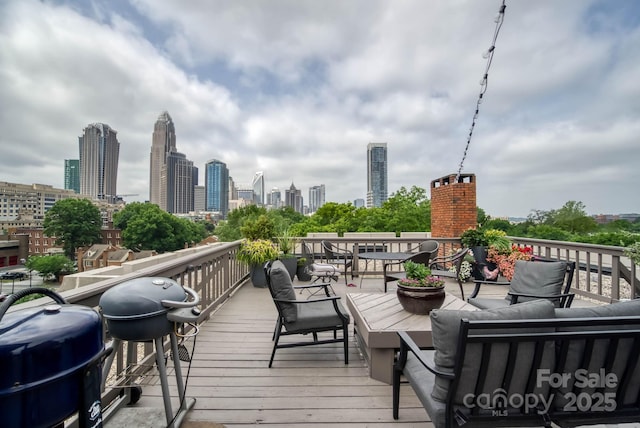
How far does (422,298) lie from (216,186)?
69.2 metres

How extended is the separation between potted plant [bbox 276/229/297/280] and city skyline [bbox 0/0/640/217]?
469cm

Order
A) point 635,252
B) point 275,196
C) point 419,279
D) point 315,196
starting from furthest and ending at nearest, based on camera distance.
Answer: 1. point 275,196
2. point 315,196
3. point 635,252
4. point 419,279

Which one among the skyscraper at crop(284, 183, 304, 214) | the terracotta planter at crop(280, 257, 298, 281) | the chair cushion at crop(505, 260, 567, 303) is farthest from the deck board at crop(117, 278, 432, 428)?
the skyscraper at crop(284, 183, 304, 214)

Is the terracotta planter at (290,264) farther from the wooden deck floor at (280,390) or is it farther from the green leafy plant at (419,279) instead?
the green leafy plant at (419,279)

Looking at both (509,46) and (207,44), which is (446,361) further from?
(207,44)

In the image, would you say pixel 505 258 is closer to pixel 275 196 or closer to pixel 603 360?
pixel 603 360

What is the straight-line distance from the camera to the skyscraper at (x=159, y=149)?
57250 millimetres

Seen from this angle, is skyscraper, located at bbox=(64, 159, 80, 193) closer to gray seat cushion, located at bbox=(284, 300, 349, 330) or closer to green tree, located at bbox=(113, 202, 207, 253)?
green tree, located at bbox=(113, 202, 207, 253)

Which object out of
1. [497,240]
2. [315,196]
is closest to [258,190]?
[315,196]

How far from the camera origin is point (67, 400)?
929 millimetres

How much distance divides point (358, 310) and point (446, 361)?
1.46m

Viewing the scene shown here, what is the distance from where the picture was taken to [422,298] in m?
2.59

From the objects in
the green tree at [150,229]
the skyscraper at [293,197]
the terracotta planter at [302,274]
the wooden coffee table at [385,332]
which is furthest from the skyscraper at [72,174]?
the wooden coffee table at [385,332]

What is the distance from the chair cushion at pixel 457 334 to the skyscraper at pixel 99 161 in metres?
41.2
